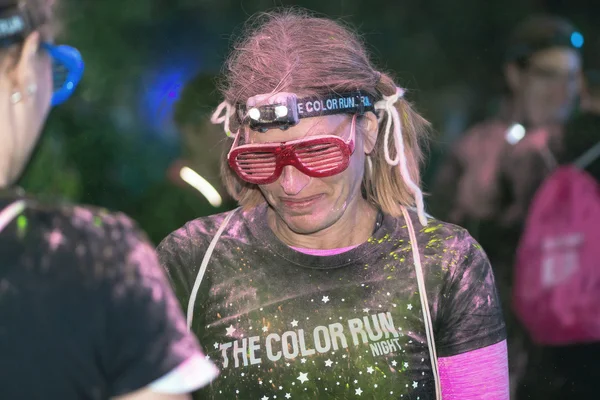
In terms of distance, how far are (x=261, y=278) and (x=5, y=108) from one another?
3.41 ft

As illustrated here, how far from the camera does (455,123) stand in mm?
4285

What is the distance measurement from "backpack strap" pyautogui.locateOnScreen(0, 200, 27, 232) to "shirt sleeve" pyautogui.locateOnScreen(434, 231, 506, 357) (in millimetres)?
1221

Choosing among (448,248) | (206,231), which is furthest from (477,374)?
(206,231)

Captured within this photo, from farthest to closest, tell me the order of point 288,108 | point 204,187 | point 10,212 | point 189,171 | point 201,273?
point 189,171, point 204,187, point 201,273, point 288,108, point 10,212

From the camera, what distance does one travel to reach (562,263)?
357 cm

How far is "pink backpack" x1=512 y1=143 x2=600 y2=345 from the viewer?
3.52 metres

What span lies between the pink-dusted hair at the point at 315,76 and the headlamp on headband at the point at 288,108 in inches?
1.2

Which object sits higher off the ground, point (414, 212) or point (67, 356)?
point (67, 356)

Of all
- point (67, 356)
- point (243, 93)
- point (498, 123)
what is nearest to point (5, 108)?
point (67, 356)

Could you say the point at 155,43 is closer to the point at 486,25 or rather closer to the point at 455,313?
the point at 486,25

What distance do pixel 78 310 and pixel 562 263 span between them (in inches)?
114

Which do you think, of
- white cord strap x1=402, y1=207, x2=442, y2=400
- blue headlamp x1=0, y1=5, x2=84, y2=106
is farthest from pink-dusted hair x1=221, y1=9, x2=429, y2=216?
A: blue headlamp x1=0, y1=5, x2=84, y2=106

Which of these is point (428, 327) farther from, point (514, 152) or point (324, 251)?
point (514, 152)

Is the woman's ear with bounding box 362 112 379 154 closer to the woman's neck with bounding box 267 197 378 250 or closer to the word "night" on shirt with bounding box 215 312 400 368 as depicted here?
the woman's neck with bounding box 267 197 378 250
